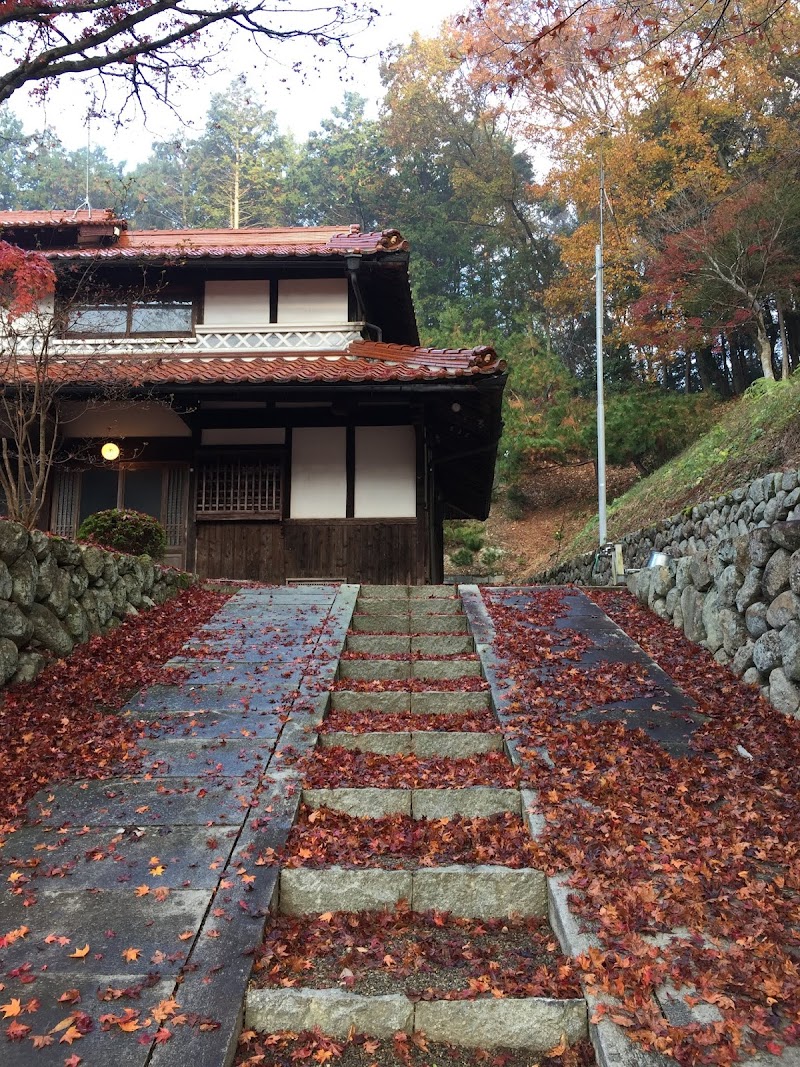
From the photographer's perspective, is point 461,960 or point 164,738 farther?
point 164,738

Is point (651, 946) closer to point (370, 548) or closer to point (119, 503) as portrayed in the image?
point (370, 548)

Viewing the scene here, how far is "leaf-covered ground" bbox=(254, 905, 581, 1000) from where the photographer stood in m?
2.76

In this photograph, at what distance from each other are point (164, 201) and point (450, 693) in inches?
1441

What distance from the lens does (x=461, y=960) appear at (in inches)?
117

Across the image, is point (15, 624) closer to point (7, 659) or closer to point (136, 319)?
point (7, 659)

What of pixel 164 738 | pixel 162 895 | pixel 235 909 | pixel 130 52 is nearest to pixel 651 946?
pixel 235 909

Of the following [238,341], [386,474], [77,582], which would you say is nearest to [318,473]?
[386,474]

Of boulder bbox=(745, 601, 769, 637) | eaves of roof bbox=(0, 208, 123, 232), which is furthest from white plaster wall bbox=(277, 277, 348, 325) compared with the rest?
boulder bbox=(745, 601, 769, 637)

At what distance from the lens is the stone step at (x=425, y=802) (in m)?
4.07

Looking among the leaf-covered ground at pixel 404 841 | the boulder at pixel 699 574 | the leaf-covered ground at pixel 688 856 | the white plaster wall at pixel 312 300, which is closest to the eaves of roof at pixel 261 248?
the white plaster wall at pixel 312 300

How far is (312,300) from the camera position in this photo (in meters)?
11.9

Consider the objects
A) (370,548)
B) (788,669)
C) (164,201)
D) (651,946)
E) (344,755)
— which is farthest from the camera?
(164,201)

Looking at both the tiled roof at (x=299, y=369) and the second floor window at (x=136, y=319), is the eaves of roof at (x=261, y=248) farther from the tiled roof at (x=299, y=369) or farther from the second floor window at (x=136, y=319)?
the tiled roof at (x=299, y=369)

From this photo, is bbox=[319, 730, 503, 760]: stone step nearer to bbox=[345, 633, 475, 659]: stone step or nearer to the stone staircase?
the stone staircase
